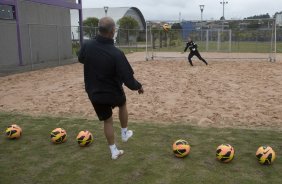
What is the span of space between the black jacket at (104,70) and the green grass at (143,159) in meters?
0.98

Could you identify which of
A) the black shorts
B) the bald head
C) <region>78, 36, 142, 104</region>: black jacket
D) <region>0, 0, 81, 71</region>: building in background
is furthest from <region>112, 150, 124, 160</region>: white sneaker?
<region>0, 0, 81, 71</region>: building in background

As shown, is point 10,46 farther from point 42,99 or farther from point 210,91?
point 210,91

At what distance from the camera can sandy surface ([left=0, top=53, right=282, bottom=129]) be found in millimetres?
7461

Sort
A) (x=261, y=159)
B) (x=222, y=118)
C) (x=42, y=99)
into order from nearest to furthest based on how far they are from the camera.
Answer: (x=261, y=159) → (x=222, y=118) → (x=42, y=99)

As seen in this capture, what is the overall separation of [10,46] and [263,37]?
1115 inches

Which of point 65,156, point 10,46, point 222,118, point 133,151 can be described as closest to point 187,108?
point 222,118

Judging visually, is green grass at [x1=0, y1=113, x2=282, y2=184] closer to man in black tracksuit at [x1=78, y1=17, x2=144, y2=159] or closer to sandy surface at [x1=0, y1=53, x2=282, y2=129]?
man in black tracksuit at [x1=78, y1=17, x2=144, y2=159]

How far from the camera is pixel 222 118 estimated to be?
7324mm

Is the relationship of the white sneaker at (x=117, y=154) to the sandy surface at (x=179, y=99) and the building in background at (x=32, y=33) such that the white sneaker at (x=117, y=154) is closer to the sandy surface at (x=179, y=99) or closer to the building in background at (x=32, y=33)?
the sandy surface at (x=179, y=99)

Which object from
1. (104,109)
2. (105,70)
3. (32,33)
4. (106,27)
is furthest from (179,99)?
(32,33)

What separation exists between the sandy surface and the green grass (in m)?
1.05

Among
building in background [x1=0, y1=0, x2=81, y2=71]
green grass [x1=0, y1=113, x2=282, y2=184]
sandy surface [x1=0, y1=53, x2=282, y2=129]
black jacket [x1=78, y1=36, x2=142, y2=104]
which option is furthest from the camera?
building in background [x1=0, y1=0, x2=81, y2=71]

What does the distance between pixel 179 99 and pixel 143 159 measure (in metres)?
4.68

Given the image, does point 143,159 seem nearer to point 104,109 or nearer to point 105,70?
point 104,109
